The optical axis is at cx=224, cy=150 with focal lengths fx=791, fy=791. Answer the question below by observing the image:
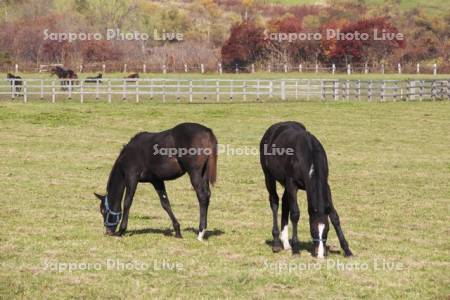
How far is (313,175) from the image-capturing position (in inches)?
405

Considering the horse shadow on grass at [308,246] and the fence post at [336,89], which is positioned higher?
the fence post at [336,89]

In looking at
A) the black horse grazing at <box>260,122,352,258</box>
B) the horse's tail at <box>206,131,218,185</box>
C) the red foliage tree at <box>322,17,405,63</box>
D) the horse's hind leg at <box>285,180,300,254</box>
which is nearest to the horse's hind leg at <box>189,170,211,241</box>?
the horse's tail at <box>206,131,218,185</box>

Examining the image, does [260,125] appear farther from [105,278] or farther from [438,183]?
[105,278]

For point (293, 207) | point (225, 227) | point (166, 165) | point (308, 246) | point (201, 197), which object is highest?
point (166, 165)

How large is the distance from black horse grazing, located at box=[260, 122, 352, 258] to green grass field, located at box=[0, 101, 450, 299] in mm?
388

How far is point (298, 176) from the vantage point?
34.7 feet

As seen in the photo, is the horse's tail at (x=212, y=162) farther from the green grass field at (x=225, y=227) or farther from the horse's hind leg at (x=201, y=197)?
the green grass field at (x=225, y=227)

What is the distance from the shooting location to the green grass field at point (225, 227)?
9.49 meters

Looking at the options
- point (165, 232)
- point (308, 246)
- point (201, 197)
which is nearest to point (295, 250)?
point (308, 246)

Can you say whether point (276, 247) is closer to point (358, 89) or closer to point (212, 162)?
point (212, 162)

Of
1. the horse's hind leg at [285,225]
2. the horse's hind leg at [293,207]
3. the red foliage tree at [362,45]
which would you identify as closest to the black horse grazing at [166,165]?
the horse's hind leg at [285,225]

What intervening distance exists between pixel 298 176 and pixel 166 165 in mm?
2587

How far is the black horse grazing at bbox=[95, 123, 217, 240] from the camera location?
12.2m

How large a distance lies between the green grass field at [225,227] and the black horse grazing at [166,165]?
1.65 ft
